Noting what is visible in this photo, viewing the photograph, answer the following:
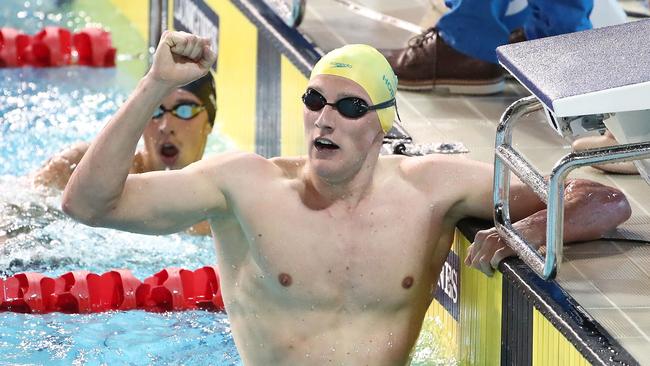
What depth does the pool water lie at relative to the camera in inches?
157

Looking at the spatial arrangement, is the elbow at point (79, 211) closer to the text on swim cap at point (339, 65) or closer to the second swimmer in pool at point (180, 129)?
the text on swim cap at point (339, 65)

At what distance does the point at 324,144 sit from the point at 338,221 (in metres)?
0.24

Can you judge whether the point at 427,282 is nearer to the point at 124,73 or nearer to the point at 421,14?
the point at 421,14

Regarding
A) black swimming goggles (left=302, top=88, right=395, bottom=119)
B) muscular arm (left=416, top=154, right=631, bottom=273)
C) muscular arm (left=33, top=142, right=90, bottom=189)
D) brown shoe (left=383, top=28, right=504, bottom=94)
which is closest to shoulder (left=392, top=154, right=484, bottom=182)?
muscular arm (left=416, top=154, right=631, bottom=273)

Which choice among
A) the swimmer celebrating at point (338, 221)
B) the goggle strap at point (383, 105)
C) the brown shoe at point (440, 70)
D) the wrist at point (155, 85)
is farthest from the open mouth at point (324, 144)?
the brown shoe at point (440, 70)

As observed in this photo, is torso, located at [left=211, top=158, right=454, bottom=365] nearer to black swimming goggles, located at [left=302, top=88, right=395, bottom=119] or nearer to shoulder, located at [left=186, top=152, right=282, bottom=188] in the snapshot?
shoulder, located at [left=186, top=152, right=282, bottom=188]

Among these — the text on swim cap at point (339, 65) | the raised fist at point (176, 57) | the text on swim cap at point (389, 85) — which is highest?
the raised fist at point (176, 57)

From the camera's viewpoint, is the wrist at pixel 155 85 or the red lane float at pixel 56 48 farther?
the red lane float at pixel 56 48

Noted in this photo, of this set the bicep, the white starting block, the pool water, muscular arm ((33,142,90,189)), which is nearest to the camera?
the white starting block

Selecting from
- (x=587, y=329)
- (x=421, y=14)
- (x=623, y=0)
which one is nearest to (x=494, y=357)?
(x=587, y=329)

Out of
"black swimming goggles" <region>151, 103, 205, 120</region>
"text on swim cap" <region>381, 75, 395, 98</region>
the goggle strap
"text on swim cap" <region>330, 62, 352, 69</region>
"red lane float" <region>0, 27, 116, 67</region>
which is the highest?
"text on swim cap" <region>330, 62, 352, 69</region>

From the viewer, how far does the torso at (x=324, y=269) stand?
125 inches

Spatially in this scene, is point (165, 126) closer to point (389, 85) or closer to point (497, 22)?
point (497, 22)

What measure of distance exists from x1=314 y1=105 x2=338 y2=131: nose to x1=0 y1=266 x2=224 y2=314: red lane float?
1414mm
